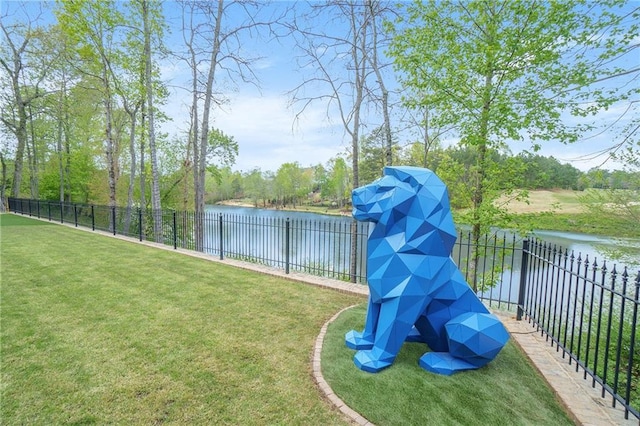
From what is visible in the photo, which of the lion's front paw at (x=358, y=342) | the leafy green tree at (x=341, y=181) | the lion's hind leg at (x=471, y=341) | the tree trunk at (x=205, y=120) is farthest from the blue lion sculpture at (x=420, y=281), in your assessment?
the leafy green tree at (x=341, y=181)

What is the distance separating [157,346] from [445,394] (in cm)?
329

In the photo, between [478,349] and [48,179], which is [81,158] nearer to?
[48,179]

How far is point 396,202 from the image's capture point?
317cm

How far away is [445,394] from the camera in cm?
293

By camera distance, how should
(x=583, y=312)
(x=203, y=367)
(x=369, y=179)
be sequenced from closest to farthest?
(x=203, y=367) → (x=583, y=312) → (x=369, y=179)

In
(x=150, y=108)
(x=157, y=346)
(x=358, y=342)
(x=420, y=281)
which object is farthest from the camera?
(x=150, y=108)

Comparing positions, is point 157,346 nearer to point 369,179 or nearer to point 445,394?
point 445,394

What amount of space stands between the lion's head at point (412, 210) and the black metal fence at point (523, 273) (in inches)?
55.9

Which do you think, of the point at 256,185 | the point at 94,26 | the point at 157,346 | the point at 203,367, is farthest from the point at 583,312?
the point at 256,185

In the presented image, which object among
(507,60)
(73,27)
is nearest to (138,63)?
(73,27)

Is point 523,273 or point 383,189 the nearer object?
point 383,189

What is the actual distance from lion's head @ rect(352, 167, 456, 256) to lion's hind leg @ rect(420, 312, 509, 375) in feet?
2.30

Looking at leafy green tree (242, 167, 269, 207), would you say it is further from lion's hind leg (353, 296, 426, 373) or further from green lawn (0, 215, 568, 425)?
lion's hind leg (353, 296, 426, 373)

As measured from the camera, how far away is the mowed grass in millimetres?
2766
